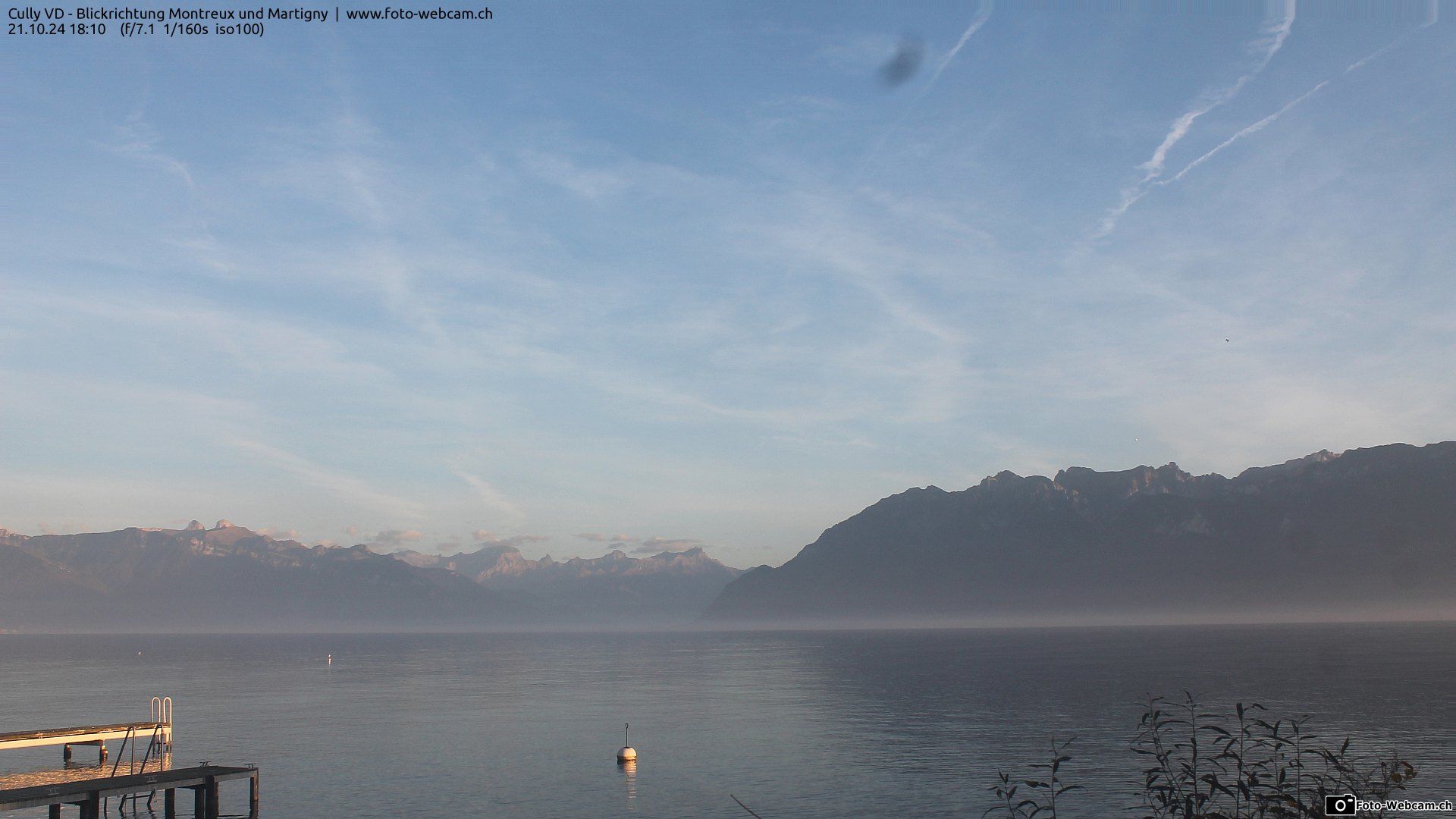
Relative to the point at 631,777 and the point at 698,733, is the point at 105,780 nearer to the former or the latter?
the point at 631,777

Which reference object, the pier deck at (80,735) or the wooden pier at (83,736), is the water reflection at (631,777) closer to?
the wooden pier at (83,736)

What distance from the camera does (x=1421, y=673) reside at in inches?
6319

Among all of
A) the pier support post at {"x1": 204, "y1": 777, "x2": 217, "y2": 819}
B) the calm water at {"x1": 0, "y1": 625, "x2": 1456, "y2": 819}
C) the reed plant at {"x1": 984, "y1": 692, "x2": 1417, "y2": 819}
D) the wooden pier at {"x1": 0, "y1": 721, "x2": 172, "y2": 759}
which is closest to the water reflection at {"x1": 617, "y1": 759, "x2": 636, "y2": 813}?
the calm water at {"x1": 0, "y1": 625, "x2": 1456, "y2": 819}

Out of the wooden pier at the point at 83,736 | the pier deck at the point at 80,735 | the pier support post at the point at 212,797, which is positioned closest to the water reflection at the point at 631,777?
the pier support post at the point at 212,797

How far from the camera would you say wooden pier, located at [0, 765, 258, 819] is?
43.3 m

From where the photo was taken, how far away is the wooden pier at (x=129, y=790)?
43312 millimetres

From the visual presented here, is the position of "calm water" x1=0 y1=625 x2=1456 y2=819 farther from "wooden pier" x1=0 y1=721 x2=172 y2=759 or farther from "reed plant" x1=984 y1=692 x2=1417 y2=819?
"wooden pier" x1=0 y1=721 x2=172 y2=759

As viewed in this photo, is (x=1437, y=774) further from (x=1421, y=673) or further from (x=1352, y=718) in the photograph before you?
(x=1421, y=673)

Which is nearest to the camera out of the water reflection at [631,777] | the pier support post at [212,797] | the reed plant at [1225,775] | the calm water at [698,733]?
the reed plant at [1225,775]

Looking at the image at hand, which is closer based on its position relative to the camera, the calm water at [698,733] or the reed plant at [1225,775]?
the reed plant at [1225,775]

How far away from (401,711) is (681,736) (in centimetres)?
4568

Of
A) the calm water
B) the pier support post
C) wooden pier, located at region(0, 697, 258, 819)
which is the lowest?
the calm water

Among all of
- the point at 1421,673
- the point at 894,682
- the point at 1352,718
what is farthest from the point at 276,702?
the point at 1421,673

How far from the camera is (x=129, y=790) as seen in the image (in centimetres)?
4794
